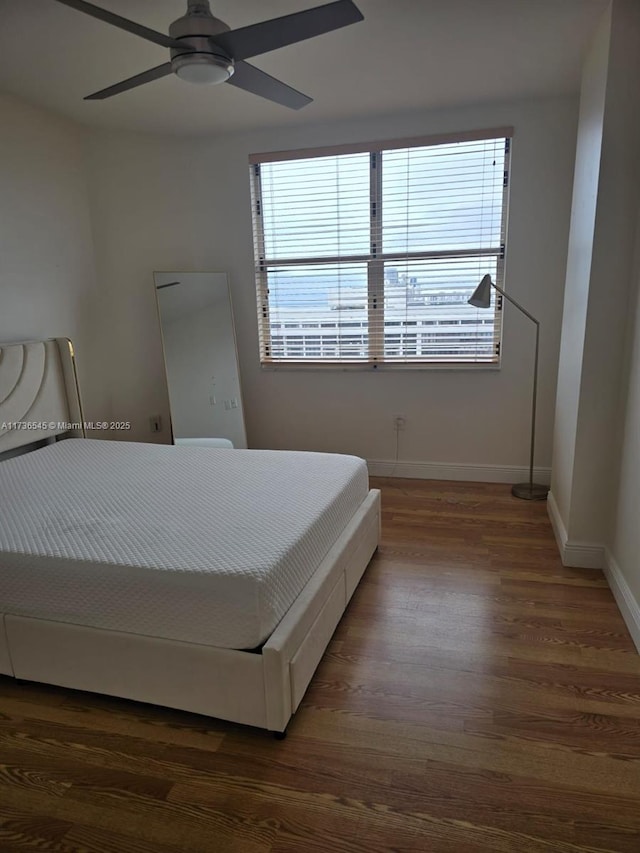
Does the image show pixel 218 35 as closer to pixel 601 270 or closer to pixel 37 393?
pixel 601 270

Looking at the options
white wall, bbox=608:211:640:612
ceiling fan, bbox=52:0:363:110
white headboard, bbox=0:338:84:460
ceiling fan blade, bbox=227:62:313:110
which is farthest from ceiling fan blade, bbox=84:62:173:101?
white wall, bbox=608:211:640:612

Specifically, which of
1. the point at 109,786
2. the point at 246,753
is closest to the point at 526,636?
Answer: the point at 246,753

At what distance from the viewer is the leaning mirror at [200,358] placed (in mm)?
4152

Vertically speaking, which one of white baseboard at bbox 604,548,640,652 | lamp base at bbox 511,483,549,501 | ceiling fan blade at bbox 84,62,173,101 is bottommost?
lamp base at bbox 511,483,549,501

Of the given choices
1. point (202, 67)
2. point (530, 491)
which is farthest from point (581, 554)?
point (202, 67)

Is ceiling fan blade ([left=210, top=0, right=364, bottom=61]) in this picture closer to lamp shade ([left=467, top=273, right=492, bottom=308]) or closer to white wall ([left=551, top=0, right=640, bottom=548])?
white wall ([left=551, top=0, right=640, bottom=548])

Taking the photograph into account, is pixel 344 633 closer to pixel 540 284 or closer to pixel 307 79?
pixel 540 284

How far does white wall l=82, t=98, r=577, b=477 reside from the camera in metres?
3.61

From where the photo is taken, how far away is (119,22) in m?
1.72

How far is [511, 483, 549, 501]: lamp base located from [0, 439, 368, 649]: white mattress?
4.67 ft

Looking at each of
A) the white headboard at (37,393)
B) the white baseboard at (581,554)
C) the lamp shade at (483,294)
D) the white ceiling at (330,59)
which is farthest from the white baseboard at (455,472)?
the white ceiling at (330,59)

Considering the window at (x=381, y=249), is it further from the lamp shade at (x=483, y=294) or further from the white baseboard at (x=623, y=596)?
the white baseboard at (x=623, y=596)

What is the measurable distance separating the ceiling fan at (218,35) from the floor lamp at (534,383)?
1.88 m

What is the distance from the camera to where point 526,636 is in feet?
7.36
